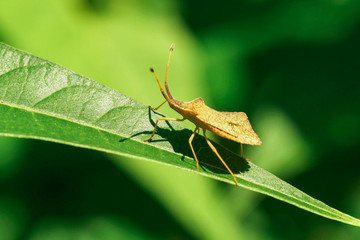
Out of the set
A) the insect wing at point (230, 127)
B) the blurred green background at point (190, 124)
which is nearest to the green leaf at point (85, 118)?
the insect wing at point (230, 127)

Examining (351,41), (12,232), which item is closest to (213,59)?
(351,41)

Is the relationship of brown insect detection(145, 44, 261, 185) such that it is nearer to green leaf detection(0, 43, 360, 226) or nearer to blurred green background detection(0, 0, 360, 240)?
green leaf detection(0, 43, 360, 226)

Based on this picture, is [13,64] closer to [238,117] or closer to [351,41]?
[238,117]

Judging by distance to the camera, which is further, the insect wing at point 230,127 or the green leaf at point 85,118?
the insect wing at point 230,127

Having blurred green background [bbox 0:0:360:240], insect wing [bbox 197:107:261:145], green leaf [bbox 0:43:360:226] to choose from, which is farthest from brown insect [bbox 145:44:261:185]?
blurred green background [bbox 0:0:360:240]

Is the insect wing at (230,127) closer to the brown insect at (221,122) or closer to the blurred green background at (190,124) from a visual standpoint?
the brown insect at (221,122)

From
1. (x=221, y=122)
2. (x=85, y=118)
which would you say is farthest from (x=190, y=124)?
(x=85, y=118)

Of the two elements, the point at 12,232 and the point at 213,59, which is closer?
the point at 12,232
